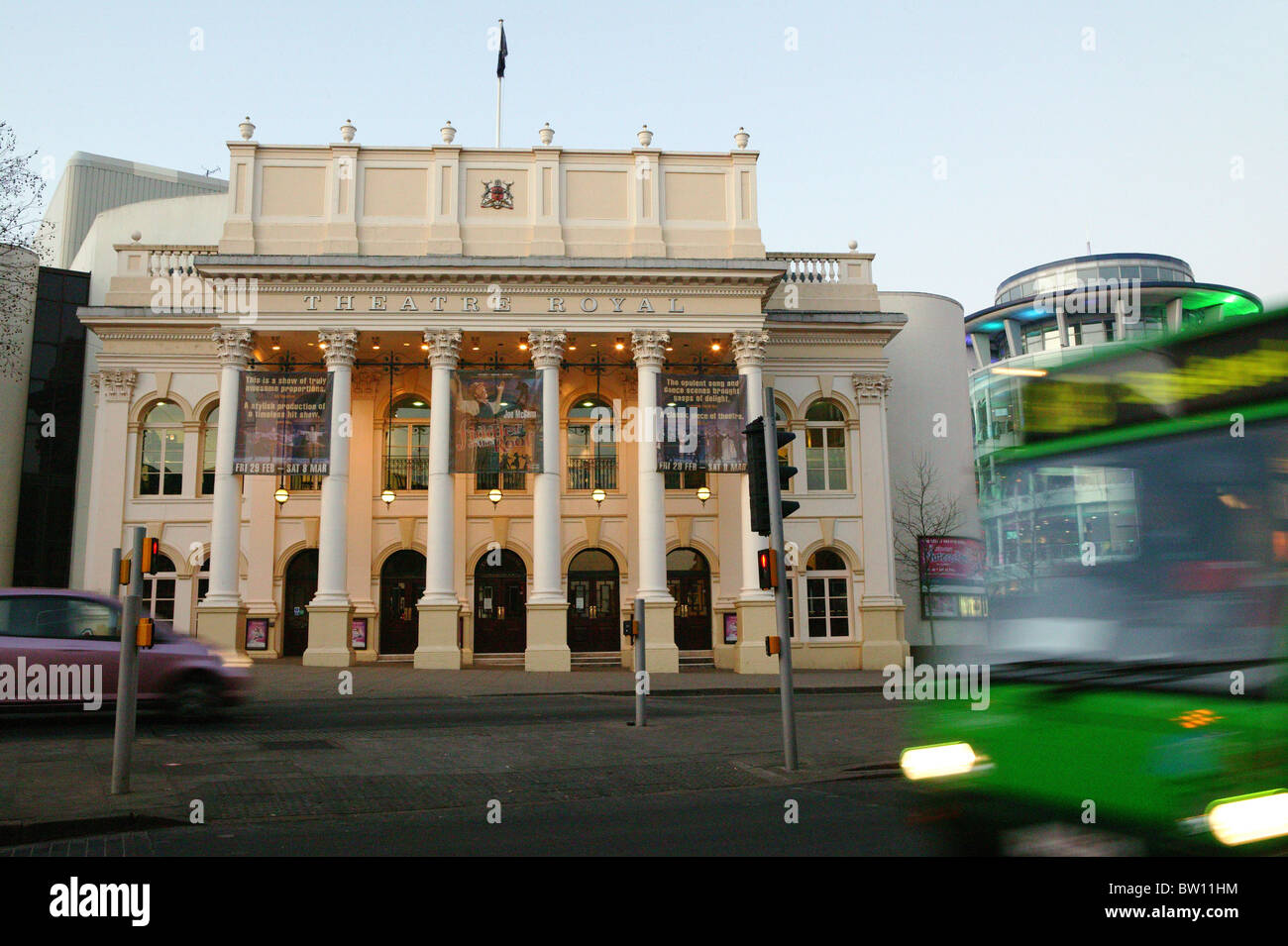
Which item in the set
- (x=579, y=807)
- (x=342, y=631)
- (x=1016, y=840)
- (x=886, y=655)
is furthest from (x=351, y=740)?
(x=886, y=655)

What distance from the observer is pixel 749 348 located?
27484 mm

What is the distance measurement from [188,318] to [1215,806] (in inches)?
1169

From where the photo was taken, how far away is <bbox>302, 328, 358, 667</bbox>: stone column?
25719 mm

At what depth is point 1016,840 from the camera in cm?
522

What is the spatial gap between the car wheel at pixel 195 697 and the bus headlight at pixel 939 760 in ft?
36.7

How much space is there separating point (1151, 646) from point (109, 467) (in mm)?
29479

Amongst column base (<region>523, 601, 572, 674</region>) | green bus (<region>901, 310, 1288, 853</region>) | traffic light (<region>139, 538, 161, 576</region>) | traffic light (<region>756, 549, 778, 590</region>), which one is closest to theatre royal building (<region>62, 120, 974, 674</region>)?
column base (<region>523, 601, 572, 674</region>)

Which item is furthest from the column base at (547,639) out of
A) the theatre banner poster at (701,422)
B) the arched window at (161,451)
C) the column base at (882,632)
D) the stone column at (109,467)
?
the stone column at (109,467)

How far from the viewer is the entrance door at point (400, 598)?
29469mm

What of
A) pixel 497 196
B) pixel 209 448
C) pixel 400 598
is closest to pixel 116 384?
pixel 209 448

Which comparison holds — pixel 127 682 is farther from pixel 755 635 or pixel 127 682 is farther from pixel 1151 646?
pixel 755 635

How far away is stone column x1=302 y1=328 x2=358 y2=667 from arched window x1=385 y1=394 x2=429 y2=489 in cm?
338

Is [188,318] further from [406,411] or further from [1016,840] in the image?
[1016,840]

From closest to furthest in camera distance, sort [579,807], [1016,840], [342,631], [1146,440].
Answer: [1016,840] < [1146,440] < [579,807] < [342,631]
